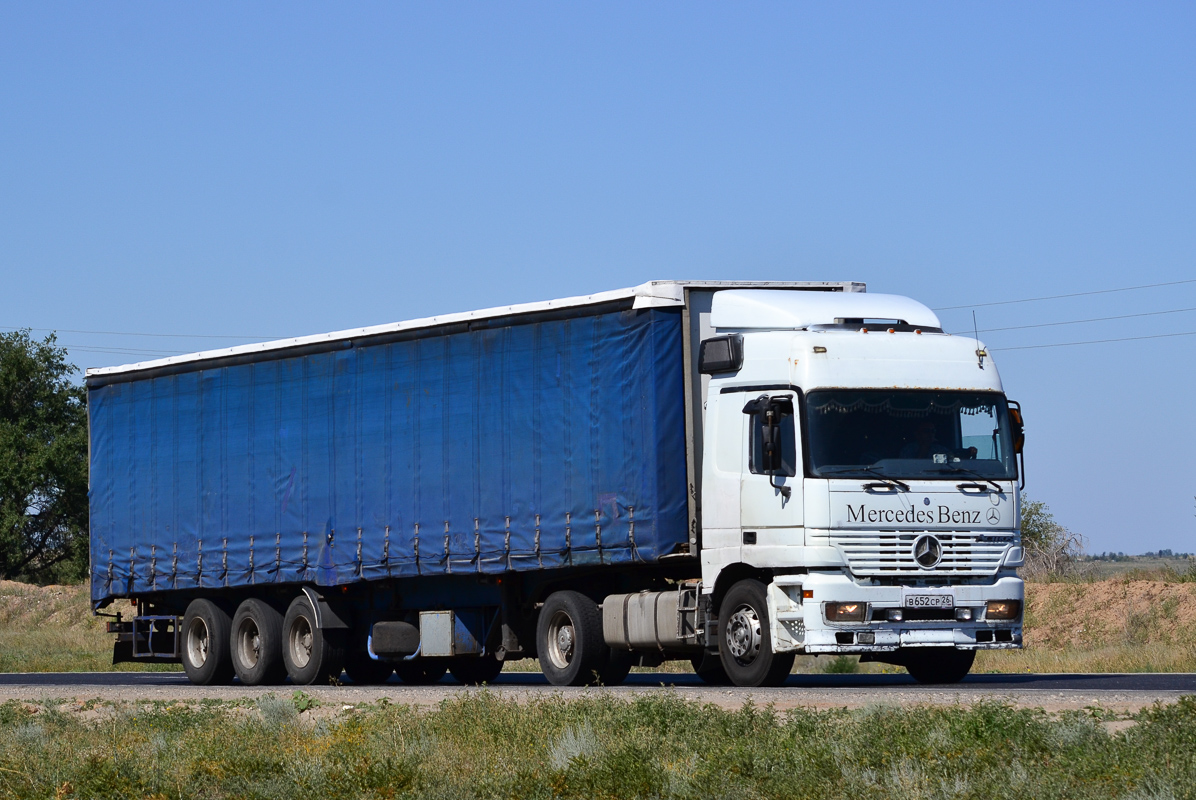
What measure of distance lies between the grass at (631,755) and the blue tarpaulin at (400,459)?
483 cm

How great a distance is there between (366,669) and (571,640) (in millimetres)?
5214

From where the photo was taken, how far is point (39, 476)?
76.3 m

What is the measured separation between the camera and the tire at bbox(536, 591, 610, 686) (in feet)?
65.4

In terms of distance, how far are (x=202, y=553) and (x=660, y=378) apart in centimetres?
899

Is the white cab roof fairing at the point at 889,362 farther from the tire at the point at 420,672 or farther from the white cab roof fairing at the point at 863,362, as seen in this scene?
the tire at the point at 420,672

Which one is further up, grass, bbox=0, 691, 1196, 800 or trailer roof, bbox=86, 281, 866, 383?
trailer roof, bbox=86, 281, 866, 383

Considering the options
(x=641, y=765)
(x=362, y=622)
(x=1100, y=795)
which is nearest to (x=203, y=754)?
(x=641, y=765)

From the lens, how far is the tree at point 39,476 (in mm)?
76250

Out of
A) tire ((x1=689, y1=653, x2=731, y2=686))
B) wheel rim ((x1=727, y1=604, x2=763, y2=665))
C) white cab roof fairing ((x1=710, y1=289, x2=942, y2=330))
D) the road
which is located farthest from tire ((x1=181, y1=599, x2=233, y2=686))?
white cab roof fairing ((x1=710, y1=289, x2=942, y2=330))

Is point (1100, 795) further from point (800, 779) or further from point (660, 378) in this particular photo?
point (660, 378)

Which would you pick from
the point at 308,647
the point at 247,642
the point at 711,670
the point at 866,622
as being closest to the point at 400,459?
the point at 308,647

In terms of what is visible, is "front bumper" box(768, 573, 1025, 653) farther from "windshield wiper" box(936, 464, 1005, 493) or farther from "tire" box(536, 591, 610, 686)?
"tire" box(536, 591, 610, 686)

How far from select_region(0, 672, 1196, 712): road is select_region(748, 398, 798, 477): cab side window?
2.22m

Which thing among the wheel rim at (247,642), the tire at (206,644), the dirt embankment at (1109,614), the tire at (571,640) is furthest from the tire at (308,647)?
the dirt embankment at (1109,614)
